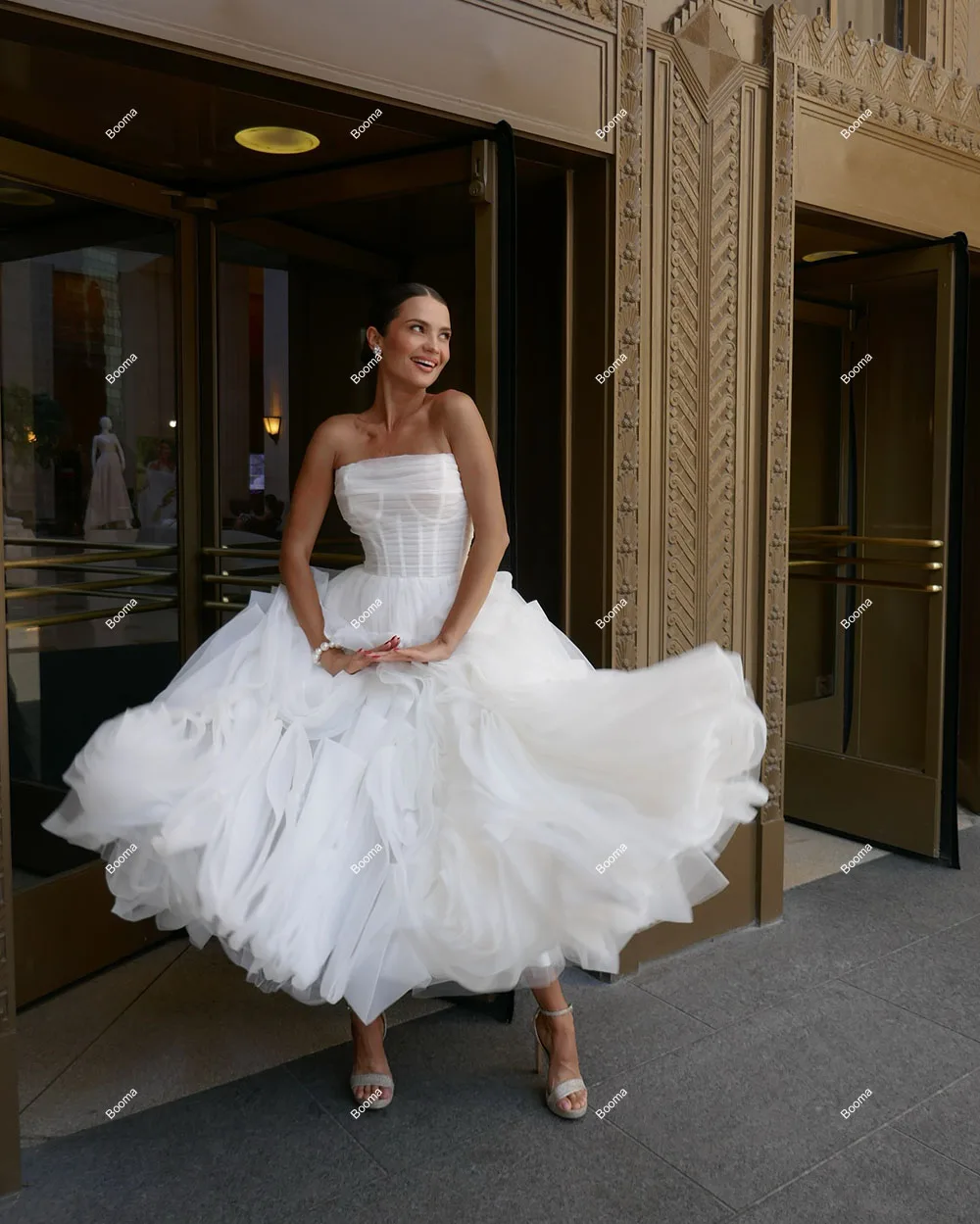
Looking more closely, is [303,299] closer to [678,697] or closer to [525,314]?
[525,314]

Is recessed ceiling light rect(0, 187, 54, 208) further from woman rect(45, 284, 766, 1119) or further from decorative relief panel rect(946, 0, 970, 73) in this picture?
decorative relief panel rect(946, 0, 970, 73)

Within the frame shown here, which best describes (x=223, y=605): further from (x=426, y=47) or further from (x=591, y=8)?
(x=591, y=8)

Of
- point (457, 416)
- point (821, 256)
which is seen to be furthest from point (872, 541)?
point (457, 416)

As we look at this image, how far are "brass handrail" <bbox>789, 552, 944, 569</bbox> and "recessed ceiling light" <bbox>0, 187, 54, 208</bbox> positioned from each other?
3.38 meters

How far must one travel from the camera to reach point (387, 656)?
254 centimetres

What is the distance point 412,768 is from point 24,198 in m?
2.03

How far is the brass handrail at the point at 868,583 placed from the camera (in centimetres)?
450

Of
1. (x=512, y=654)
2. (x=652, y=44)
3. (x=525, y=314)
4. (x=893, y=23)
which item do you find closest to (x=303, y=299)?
(x=525, y=314)

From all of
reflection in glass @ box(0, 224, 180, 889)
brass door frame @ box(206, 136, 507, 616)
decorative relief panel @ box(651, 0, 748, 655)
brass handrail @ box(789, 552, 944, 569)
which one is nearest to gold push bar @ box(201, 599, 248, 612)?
brass door frame @ box(206, 136, 507, 616)

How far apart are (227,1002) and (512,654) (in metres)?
1.52

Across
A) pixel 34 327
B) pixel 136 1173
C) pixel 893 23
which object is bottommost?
pixel 136 1173

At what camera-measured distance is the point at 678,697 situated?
2.41 meters

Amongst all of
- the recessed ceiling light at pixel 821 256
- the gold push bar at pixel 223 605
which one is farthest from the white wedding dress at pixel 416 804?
the recessed ceiling light at pixel 821 256

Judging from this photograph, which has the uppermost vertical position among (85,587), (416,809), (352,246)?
(352,246)
